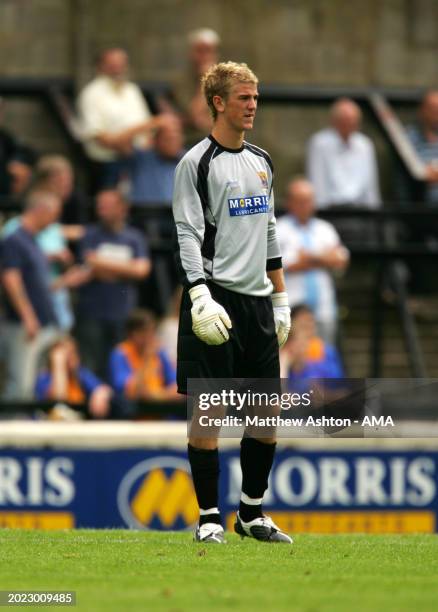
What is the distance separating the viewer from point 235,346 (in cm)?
730

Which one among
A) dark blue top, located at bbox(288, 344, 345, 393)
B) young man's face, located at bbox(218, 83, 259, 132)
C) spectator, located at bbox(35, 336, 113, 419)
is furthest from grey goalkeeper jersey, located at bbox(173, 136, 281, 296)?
spectator, located at bbox(35, 336, 113, 419)

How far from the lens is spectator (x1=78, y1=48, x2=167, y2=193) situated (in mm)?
13773

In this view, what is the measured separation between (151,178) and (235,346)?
6.65 m

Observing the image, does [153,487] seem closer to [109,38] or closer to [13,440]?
[13,440]

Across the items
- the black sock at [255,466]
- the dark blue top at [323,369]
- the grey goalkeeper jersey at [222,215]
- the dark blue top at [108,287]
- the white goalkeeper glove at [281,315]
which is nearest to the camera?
the grey goalkeeper jersey at [222,215]

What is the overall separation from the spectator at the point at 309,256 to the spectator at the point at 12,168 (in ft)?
7.47

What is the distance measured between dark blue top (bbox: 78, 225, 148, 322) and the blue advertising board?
1.51 metres

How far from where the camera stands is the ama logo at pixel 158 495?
11.4 meters

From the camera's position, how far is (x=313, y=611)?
5672 millimetres

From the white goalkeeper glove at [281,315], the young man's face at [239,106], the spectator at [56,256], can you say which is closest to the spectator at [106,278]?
the spectator at [56,256]

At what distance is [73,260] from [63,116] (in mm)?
2583

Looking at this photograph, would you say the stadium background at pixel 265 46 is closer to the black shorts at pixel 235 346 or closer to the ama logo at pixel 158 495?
the ama logo at pixel 158 495

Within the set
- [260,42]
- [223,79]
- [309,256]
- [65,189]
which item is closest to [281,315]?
[223,79]

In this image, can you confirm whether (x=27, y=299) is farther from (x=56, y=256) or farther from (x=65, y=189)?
(x=65, y=189)
